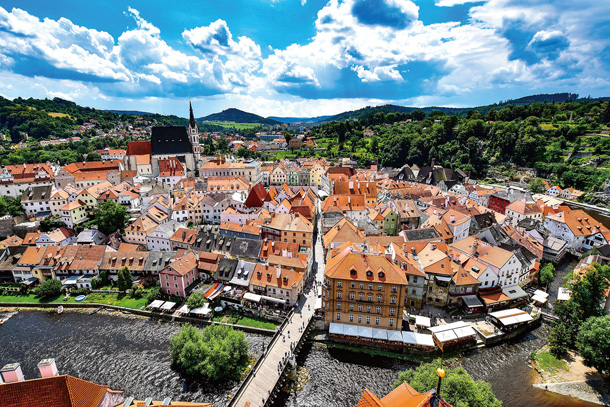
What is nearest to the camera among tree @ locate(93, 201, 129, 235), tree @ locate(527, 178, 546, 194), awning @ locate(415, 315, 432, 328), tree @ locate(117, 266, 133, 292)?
awning @ locate(415, 315, 432, 328)

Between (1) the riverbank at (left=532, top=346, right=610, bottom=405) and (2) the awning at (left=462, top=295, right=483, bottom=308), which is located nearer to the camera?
(1) the riverbank at (left=532, top=346, right=610, bottom=405)

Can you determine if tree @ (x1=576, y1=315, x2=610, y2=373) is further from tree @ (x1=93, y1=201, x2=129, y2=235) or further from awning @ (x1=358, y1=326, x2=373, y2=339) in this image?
tree @ (x1=93, y1=201, x2=129, y2=235)

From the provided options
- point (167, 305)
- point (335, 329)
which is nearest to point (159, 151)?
point (167, 305)

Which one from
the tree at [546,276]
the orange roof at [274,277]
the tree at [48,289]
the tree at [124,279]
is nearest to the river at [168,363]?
the tree at [48,289]

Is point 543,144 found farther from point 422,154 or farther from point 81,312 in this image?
point 81,312

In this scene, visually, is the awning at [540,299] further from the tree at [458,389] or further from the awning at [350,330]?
the awning at [350,330]

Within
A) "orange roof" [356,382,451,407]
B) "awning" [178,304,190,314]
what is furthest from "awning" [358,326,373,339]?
"awning" [178,304,190,314]
